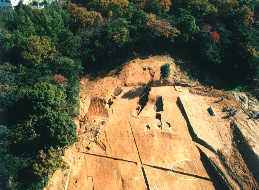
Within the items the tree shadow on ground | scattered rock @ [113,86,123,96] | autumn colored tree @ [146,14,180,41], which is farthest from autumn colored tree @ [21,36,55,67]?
autumn colored tree @ [146,14,180,41]

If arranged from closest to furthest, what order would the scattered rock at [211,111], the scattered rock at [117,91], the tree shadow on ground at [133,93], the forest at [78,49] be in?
the forest at [78,49] → the scattered rock at [211,111] → the tree shadow on ground at [133,93] → the scattered rock at [117,91]

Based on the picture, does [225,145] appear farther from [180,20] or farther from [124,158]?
[180,20]

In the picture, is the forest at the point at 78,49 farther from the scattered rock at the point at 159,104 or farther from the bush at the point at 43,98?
the scattered rock at the point at 159,104

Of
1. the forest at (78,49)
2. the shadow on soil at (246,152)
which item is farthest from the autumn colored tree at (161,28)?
the shadow on soil at (246,152)

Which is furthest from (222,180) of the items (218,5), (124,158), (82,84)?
(218,5)

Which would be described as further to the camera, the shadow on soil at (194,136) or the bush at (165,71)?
the bush at (165,71)

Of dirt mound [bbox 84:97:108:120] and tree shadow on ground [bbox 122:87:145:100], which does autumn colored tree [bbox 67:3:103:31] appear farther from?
tree shadow on ground [bbox 122:87:145:100]
